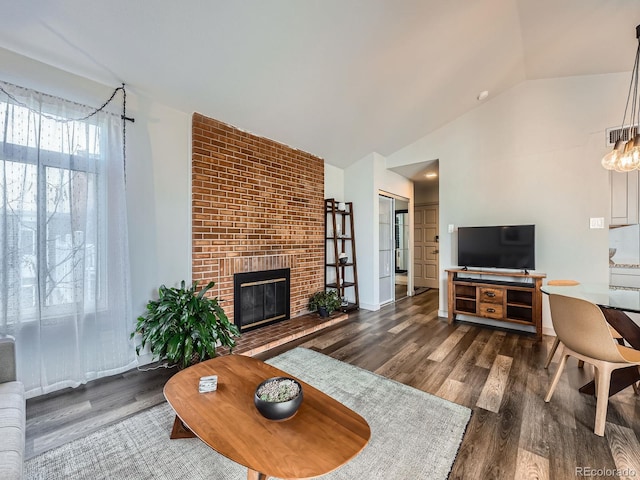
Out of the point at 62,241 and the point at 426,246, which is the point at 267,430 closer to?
the point at 62,241

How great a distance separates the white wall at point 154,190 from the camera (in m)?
2.50

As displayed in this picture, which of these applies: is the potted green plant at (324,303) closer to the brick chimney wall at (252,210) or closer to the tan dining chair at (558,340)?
the brick chimney wall at (252,210)

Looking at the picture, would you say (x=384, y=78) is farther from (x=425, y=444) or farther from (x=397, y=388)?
(x=425, y=444)

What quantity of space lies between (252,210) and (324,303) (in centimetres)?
171

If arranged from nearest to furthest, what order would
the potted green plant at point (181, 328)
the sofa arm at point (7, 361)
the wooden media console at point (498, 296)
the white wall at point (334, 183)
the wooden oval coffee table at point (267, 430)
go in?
the wooden oval coffee table at point (267, 430)
the sofa arm at point (7, 361)
the potted green plant at point (181, 328)
the wooden media console at point (498, 296)
the white wall at point (334, 183)

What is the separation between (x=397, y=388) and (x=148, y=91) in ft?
11.1

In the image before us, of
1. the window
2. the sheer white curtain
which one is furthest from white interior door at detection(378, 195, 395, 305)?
the window

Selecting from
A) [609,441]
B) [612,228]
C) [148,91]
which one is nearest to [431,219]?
[612,228]

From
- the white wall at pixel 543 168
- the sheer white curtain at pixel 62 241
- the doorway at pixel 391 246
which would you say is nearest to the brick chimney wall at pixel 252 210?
the sheer white curtain at pixel 62 241

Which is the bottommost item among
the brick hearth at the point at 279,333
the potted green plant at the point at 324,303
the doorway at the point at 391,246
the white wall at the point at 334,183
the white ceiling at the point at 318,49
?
the brick hearth at the point at 279,333

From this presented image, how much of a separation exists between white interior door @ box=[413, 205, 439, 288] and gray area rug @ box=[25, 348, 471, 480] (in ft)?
16.9

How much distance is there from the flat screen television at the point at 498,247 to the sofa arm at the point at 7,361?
4.49m

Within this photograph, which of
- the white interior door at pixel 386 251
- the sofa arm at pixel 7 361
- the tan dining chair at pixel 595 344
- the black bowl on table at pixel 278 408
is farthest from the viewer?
the white interior door at pixel 386 251

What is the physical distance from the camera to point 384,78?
2.96 metres
